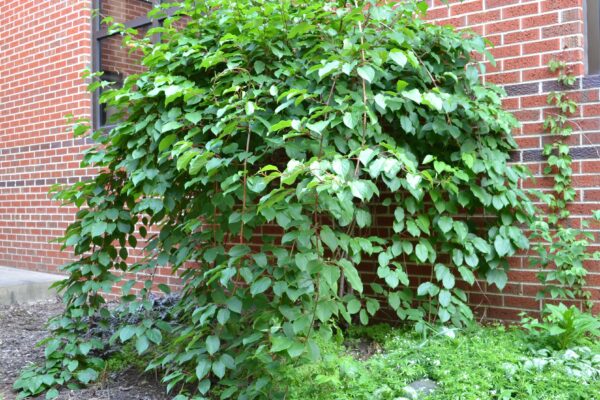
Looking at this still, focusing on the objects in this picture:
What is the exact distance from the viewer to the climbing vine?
3434mm

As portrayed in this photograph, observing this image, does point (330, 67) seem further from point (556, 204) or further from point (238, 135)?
point (556, 204)

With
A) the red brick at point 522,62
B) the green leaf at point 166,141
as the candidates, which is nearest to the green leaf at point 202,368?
the green leaf at point 166,141

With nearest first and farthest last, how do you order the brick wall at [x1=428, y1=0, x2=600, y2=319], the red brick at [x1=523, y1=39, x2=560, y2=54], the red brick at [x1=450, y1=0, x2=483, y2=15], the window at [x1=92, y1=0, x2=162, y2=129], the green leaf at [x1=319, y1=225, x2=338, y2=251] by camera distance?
1. the green leaf at [x1=319, y1=225, x2=338, y2=251]
2. the brick wall at [x1=428, y1=0, x2=600, y2=319]
3. the red brick at [x1=523, y1=39, x2=560, y2=54]
4. the red brick at [x1=450, y1=0, x2=483, y2=15]
5. the window at [x1=92, y1=0, x2=162, y2=129]

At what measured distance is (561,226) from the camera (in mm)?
3602

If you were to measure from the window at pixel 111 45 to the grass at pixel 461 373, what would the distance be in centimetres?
464

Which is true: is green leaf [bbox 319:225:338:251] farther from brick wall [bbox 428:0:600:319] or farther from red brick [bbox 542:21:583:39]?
red brick [bbox 542:21:583:39]

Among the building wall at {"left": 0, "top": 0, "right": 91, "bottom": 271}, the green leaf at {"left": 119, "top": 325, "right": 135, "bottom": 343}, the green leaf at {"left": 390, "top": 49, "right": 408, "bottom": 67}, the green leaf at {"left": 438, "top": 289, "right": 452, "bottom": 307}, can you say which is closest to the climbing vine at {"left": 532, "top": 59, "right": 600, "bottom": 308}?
the green leaf at {"left": 438, "top": 289, "right": 452, "bottom": 307}

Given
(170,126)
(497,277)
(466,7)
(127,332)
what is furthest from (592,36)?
(127,332)

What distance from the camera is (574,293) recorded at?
3.53 m

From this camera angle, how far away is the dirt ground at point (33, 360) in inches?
135

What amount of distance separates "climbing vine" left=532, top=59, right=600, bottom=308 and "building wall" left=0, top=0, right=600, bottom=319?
55mm

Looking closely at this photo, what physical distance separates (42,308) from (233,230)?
3622mm

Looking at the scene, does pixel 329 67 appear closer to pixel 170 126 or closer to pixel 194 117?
pixel 194 117

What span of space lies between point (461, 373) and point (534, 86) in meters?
1.91
